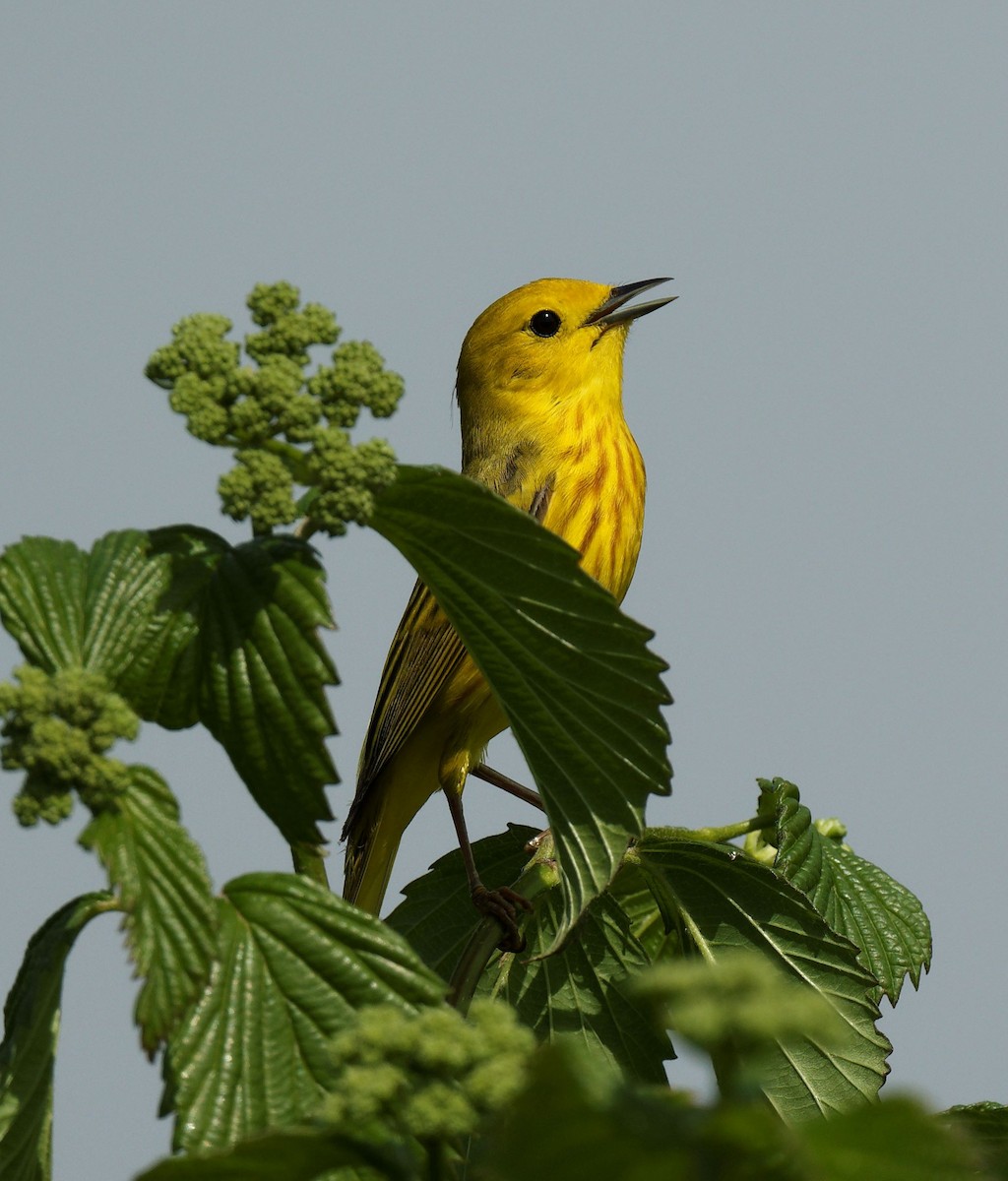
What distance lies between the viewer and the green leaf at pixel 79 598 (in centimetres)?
210

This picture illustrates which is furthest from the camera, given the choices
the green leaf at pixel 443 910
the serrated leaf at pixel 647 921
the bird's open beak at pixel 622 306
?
the bird's open beak at pixel 622 306

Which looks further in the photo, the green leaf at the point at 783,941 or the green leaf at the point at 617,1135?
the green leaf at the point at 783,941

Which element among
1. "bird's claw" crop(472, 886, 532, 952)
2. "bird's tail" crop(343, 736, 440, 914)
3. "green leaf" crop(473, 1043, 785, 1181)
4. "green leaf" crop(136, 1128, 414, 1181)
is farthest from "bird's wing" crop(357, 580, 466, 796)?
"green leaf" crop(473, 1043, 785, 1181)

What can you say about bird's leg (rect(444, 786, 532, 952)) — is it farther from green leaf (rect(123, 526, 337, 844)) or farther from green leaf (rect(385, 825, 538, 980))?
green leaf (rect(123, 526, 337, 844))

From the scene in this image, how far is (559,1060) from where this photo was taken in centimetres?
109

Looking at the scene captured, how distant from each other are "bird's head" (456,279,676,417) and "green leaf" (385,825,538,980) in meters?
3.27

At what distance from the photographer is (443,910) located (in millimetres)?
3557

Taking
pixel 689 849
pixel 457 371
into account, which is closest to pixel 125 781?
pixel 689 849

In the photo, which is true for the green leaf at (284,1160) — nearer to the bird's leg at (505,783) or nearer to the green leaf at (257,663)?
the green leaf at (257,663)

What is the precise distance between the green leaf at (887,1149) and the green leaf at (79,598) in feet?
4.26

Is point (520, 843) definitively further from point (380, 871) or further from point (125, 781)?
point (380, 871)

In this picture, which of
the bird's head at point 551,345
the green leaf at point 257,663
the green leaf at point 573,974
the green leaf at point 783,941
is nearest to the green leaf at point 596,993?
the green leaf at point 573,974

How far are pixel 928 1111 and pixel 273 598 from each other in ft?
4.49

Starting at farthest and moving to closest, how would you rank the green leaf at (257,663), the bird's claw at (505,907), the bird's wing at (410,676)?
the bird's wing at (410,676) < the bird's claw at (505,907) < the green leaf at (257,663)
